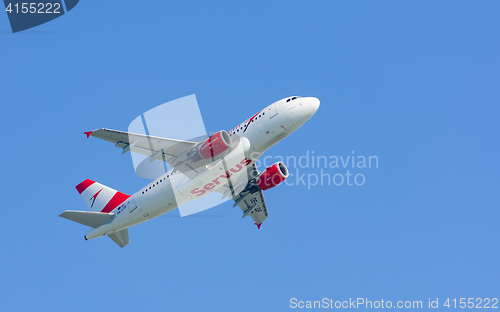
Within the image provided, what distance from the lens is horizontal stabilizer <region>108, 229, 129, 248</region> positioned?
164 feet

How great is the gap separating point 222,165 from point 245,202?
11663 mm

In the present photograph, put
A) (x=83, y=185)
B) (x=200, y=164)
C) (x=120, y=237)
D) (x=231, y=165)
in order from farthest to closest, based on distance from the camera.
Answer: (x=83, y=185)
(x=120, y=237)
(x=200, y=164)
(x=231, y=165)

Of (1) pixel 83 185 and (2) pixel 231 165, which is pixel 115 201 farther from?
(2) pixel 231 165

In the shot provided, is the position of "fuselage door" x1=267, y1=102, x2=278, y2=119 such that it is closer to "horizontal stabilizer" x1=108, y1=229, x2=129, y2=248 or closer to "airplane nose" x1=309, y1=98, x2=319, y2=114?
"airplane nose" x1=309, y1=98, x2=319, y2=114

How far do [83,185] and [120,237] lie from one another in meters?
6.78

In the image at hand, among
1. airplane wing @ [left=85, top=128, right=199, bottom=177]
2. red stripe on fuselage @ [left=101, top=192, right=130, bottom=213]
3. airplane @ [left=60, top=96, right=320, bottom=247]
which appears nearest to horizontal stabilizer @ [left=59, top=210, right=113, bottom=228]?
airplane @ [left=60, top=96, right=320, bottom=247]

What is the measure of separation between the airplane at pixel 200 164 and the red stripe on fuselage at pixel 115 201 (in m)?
0.11

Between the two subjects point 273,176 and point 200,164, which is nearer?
point 200,164

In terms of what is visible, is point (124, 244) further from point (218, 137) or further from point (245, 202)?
point (218, 137)

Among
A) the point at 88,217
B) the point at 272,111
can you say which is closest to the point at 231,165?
the point at 272,111

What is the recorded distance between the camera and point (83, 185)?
52.5 meters

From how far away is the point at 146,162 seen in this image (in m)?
44.1

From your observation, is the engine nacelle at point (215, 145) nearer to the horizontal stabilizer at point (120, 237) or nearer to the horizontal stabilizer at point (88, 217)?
the horizontal stabilizer at point (88, 217)

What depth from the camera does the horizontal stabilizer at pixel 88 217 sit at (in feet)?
152
